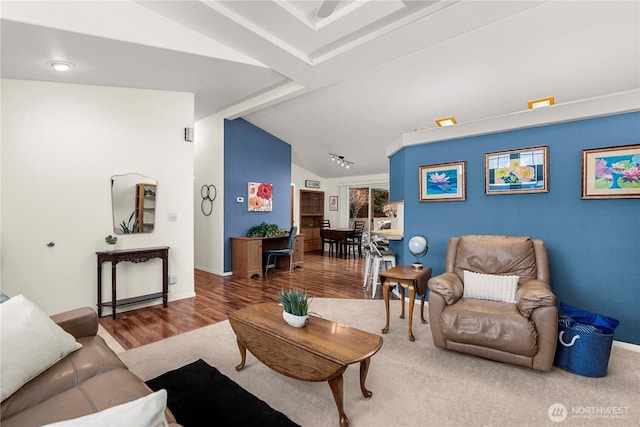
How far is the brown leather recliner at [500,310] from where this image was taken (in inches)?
87.7

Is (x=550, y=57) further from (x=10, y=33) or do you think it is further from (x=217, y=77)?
(x=10, y=33)

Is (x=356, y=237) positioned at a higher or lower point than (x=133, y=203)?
lower

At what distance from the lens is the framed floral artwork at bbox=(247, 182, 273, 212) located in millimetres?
6242

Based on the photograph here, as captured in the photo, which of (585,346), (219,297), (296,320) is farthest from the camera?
(219,297)

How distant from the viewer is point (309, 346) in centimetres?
181

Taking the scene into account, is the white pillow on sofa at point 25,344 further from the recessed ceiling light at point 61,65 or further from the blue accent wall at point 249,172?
the blue accent wall at point 249,172

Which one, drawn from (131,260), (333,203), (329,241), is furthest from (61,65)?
(333,203)

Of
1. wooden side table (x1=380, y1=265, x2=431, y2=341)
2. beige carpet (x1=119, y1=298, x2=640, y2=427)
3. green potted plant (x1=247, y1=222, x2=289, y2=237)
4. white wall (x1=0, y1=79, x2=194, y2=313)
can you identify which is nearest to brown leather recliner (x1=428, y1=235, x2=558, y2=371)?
beige carpet (x1=119, y1=298, x2=640, y2=427)

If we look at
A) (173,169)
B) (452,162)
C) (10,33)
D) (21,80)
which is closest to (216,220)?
(173,169)

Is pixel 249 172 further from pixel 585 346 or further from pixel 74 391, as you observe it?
pixel 585 346

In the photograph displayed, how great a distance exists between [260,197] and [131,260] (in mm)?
3059

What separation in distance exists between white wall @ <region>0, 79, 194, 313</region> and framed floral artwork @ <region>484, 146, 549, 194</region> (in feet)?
13.0

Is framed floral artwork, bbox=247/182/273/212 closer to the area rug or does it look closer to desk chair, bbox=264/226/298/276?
desk chair, bbox=264/226/298/276

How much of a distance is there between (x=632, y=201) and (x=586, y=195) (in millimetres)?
319
